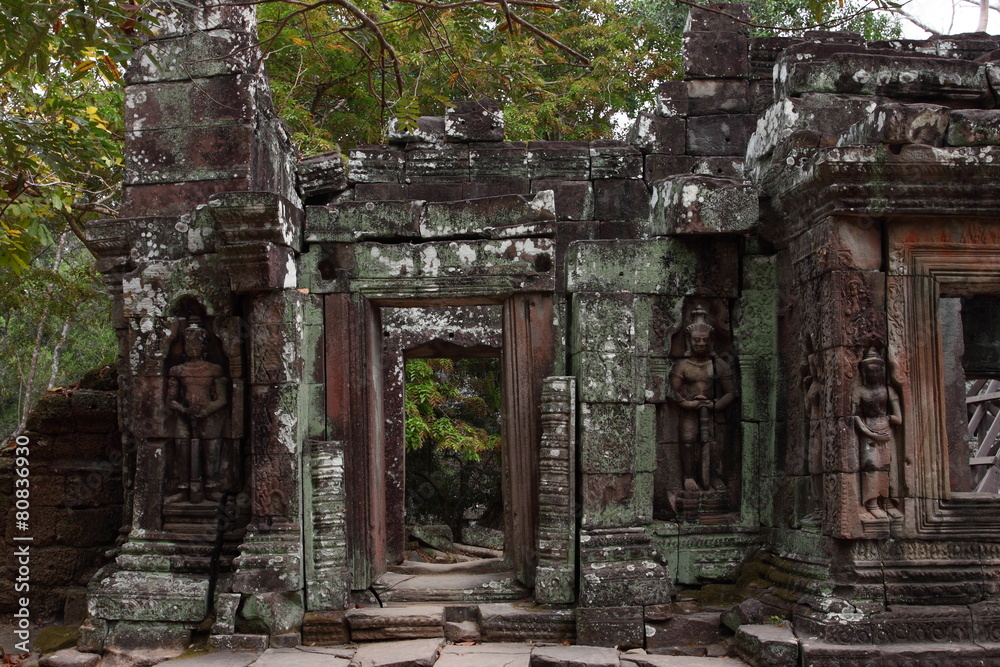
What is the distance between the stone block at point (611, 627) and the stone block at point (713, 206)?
8.21ft

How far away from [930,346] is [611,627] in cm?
258

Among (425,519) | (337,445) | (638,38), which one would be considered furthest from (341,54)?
(337,445)

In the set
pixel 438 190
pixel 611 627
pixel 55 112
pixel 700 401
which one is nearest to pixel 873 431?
pixel 700 401

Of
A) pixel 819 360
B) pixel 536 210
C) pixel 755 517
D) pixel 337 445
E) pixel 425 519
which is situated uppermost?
pixel 536 210

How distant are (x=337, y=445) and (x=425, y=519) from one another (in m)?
8.10

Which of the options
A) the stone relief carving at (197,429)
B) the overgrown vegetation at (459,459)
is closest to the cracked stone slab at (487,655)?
the stone relief carving at (197,429)

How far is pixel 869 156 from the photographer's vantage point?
17.9ft

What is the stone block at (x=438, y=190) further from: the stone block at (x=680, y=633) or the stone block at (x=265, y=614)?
the stone block at (x=680, y=633)

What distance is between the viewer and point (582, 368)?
6.27 m

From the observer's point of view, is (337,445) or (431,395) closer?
(337,445)

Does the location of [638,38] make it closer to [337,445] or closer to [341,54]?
[341,54]

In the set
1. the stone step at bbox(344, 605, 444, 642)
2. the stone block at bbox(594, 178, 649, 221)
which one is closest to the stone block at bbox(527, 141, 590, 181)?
the stone block at bbox(594, 178, 649, 221)

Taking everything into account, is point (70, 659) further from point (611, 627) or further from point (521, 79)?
point (521, 79)

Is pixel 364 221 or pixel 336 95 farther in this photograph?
pixel 336 95
